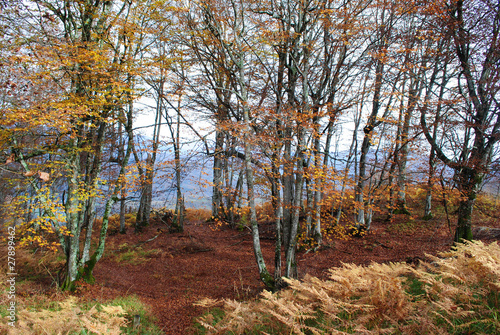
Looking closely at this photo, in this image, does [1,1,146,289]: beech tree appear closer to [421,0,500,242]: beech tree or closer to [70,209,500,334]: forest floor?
[70,209,500,334]: forest floor

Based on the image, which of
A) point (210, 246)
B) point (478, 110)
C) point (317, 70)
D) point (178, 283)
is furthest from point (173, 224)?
point (478, 110)

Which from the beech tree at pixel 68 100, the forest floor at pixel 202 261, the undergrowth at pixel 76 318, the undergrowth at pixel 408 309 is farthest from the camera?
the forest floor at pixel 202 261

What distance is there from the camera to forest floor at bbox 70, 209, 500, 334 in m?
6.67

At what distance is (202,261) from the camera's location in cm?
1020

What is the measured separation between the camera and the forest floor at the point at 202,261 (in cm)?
667

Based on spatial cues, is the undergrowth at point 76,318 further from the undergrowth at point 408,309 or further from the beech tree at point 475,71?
the beech tree at point 475,71

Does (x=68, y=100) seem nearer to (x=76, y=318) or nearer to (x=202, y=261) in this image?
(x=76, y=318)

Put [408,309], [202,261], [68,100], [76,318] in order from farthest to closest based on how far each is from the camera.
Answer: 1. [202,261]
2. [68,100]
3. [76,318]
4. [408,309]

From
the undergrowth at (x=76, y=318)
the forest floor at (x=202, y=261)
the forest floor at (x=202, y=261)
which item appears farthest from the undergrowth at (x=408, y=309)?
the forest floor at (x=202, y=261)

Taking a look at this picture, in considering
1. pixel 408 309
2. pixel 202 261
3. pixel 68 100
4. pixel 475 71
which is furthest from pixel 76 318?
pixel 475 71

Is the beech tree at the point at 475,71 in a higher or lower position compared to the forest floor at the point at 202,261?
higher

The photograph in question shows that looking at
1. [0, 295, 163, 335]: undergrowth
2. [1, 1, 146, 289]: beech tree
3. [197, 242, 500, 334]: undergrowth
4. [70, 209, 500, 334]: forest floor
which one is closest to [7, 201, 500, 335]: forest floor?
[70, 209, 500, 334]: forest floor

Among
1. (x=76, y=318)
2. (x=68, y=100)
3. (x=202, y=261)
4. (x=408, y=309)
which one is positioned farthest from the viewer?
(x=202, y=261)

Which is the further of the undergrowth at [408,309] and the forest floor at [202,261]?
the forest floor at [202,261]
